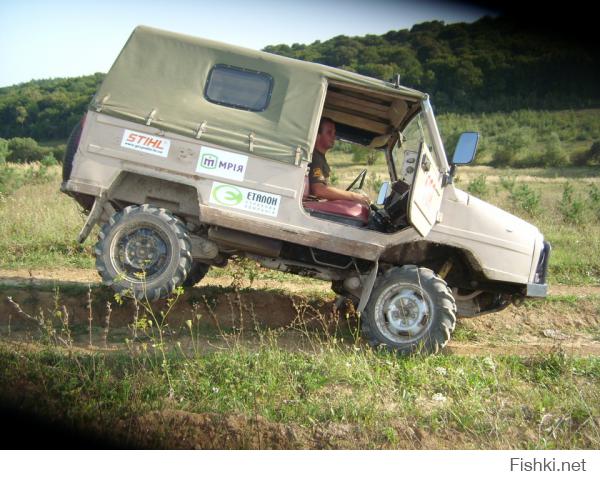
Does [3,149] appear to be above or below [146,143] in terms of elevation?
below

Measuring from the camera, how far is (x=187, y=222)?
6758 mm

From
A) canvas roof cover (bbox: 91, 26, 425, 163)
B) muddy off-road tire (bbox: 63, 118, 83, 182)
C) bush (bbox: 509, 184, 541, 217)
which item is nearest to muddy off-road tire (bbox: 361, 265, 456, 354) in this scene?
canvas roof cover (bbox: 91, 26, 425, 163)

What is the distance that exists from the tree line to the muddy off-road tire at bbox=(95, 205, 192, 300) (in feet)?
5.91

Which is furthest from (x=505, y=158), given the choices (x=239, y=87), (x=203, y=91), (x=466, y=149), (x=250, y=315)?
(x=203, y=91)

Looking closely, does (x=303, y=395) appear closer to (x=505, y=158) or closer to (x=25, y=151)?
(x=25, y=151)

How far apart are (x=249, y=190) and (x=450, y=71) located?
19149mm

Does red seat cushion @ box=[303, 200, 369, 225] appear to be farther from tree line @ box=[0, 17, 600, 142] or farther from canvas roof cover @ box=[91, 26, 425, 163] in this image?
tree line @ box=[0, 17, 600, 142]

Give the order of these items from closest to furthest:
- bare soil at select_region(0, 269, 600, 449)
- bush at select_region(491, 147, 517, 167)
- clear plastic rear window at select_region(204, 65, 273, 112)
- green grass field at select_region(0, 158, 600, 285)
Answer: bare soil at select_region(0, 269, 600, 449) → clear plastic rear window at select_region(204, 65, 273, 112) → green grass field at select_region(0, 158, 600, 285) → bush at select_region(491, 147, 517, 167)

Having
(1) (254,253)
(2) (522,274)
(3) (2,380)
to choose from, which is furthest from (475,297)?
(3) (2,380)

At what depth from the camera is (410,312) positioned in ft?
21.2

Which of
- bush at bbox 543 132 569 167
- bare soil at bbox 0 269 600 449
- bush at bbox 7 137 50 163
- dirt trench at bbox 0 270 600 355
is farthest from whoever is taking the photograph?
bush at bbox 543 132 569 167

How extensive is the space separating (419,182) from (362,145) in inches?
90.0

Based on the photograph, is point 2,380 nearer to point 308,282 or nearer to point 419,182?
point 419,182

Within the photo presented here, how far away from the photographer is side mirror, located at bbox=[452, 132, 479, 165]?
6.12 meters
